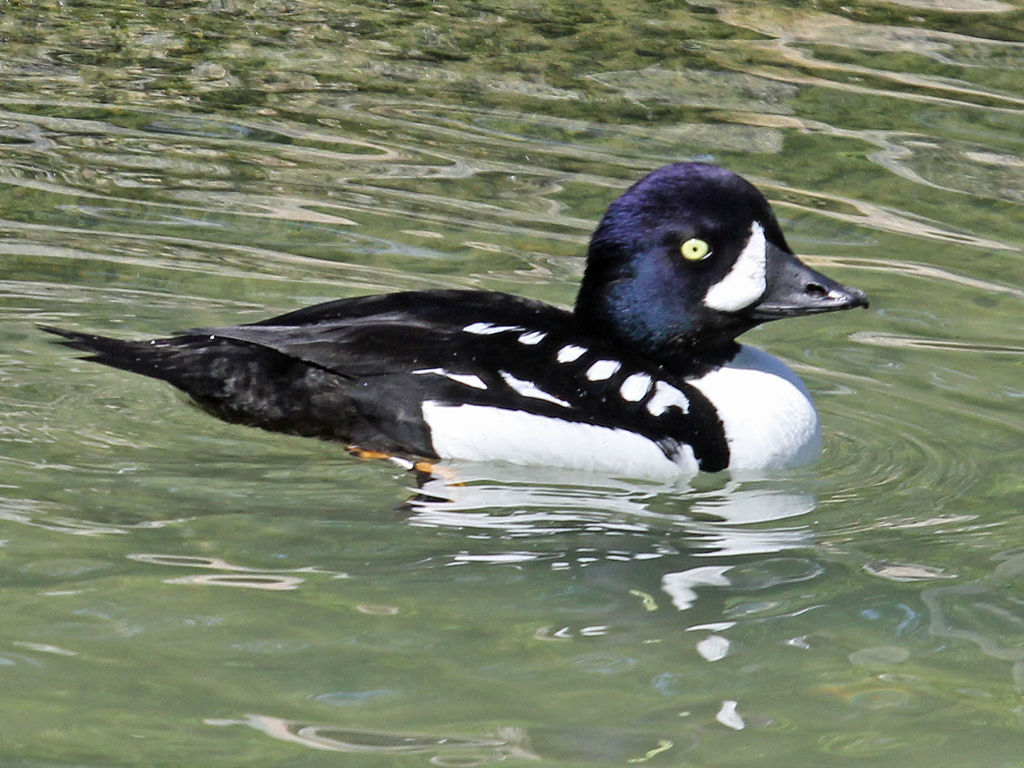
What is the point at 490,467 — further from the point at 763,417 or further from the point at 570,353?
the point at 763,417

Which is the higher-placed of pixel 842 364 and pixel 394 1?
pixel 394 1

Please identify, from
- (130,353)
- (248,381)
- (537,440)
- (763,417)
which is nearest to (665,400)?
(763,417)

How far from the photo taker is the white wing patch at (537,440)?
5.32 metres

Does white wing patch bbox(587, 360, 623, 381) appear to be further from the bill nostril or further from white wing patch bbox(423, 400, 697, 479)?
the bill nostril

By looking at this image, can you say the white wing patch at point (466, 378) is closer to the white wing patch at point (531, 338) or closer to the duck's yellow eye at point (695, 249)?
the white wing patch at point (531, 338)

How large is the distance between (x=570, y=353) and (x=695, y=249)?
0.56 metres

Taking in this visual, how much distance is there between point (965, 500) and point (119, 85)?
5.55 metres

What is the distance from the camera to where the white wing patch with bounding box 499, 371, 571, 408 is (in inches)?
210

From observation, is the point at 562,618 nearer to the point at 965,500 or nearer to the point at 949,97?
the point at 965,500

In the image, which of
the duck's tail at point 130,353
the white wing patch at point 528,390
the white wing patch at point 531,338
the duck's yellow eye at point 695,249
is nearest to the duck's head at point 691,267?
the duck's yellow eye at point 695,249

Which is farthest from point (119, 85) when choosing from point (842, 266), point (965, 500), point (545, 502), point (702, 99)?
point (965, 500)

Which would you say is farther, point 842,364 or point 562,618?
point 842,364

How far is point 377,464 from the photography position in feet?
17.8

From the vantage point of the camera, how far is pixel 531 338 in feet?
17.8
